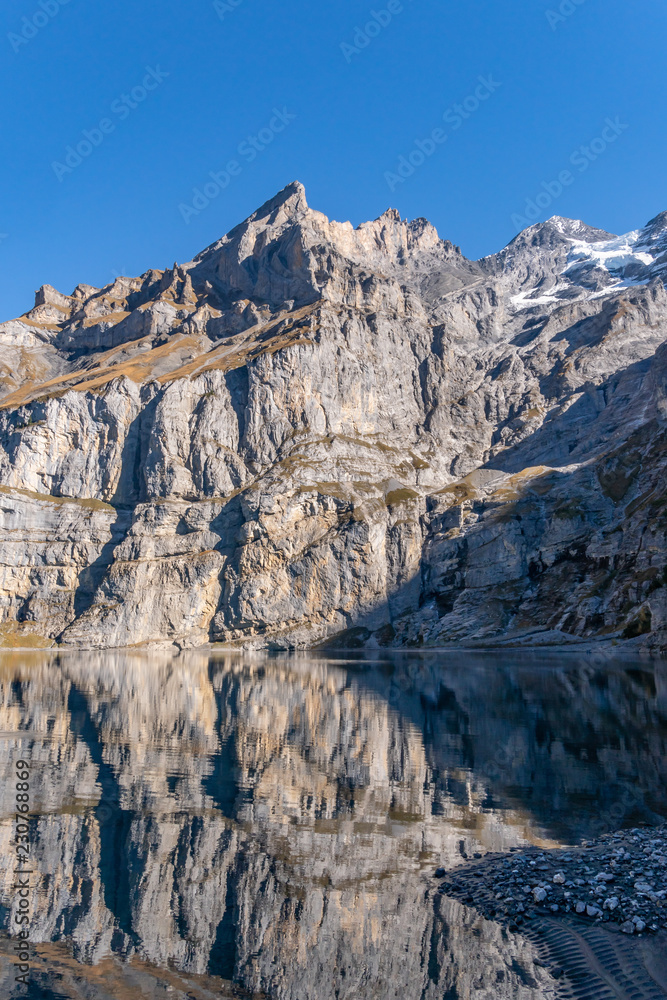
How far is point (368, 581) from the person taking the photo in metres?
188

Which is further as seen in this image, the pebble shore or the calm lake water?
the pebble shore

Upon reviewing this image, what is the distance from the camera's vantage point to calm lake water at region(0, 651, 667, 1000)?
14430 millimetres

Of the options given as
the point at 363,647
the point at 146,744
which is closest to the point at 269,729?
the point at 146,744

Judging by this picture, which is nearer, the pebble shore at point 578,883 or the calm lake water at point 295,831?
the calm lake water at point 295,831

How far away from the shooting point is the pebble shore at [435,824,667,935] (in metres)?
15.9

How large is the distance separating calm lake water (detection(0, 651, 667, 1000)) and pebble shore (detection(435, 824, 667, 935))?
767mm

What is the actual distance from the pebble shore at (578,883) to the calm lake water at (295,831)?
0.77 m

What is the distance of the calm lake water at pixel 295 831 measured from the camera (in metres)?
14.4

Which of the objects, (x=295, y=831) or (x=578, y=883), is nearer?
(x=578, y=883)

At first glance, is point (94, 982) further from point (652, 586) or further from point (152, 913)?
point (652, 586)

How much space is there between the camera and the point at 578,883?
1744 cm

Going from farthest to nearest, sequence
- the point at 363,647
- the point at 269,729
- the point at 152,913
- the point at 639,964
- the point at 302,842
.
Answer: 1. the point at 363,647
2. the point at 269,729
3. the point at 302,842
4. the point at 152,913
5. the point at 639,964

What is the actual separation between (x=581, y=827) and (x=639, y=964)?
31.0ft

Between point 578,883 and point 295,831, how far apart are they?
9.58 metres
